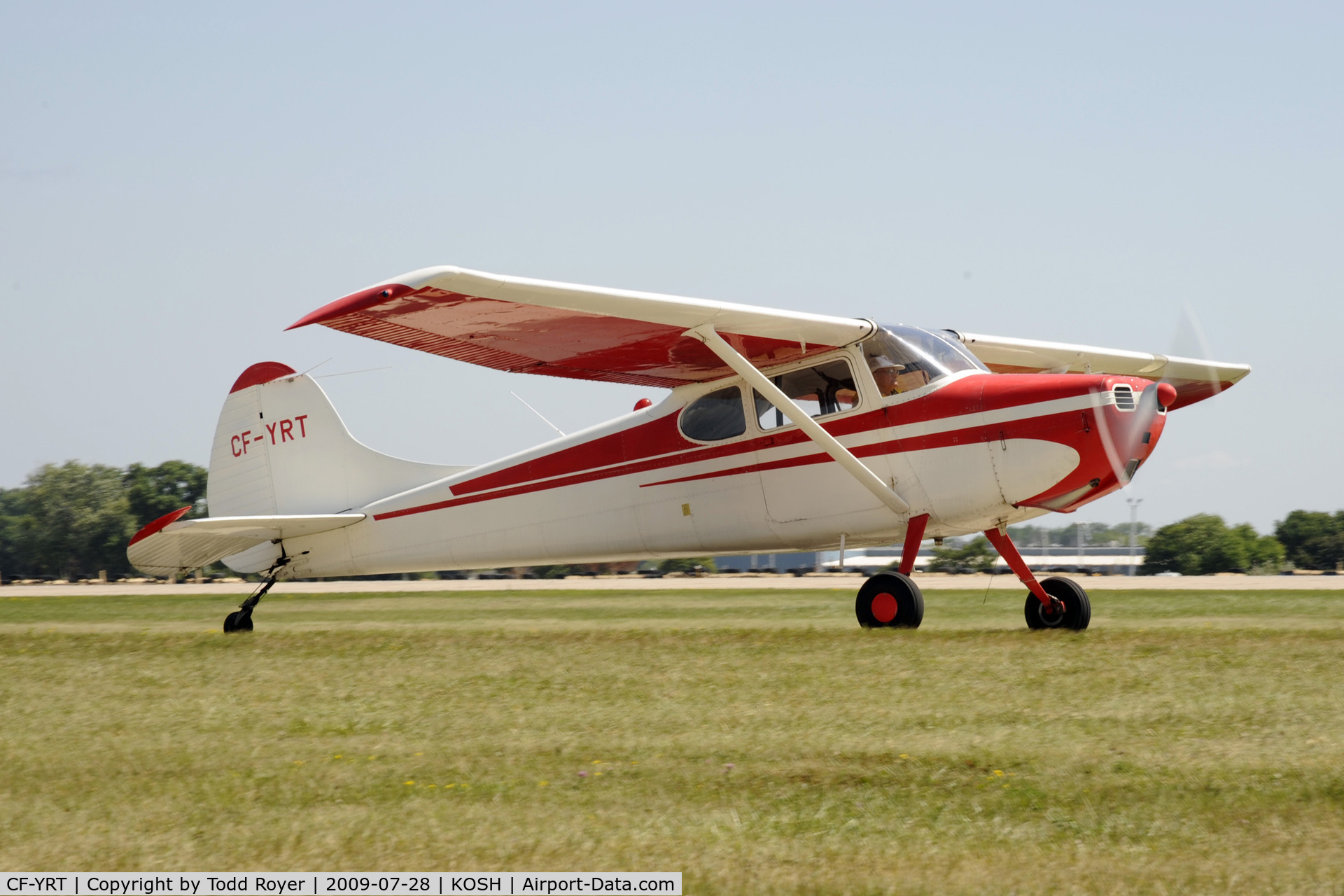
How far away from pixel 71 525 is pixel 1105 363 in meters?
42.2

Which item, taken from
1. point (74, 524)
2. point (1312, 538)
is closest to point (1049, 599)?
point (1312, 538)

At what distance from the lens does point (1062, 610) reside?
33.9 ft

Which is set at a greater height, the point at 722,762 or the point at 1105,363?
the point at 1105,363

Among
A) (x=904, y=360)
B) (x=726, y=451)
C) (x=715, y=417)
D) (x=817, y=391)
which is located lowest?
(x=726, y=451)

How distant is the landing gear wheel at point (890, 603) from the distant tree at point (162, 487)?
4272 centimetres

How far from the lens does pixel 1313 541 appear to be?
38688 millimetres

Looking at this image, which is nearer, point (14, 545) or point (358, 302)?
point (358, 302)

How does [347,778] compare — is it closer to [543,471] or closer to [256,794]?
[256,794]

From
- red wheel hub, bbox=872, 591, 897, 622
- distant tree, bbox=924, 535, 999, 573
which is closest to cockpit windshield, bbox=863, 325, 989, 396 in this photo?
red wheel hub, bbox=872, 591, 897, 622

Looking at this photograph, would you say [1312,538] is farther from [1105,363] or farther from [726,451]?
[726,451]

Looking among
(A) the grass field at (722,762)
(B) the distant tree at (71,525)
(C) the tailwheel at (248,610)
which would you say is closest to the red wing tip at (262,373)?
(C) the tailwheel at (248,610)

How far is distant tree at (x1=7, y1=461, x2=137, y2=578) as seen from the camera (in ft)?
146

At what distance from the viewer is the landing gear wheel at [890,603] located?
9594mm

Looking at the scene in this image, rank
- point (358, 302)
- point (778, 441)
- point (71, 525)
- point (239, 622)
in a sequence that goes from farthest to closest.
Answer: point (71, 525), point (239, 622), point (778, 441), point (358, 302)
